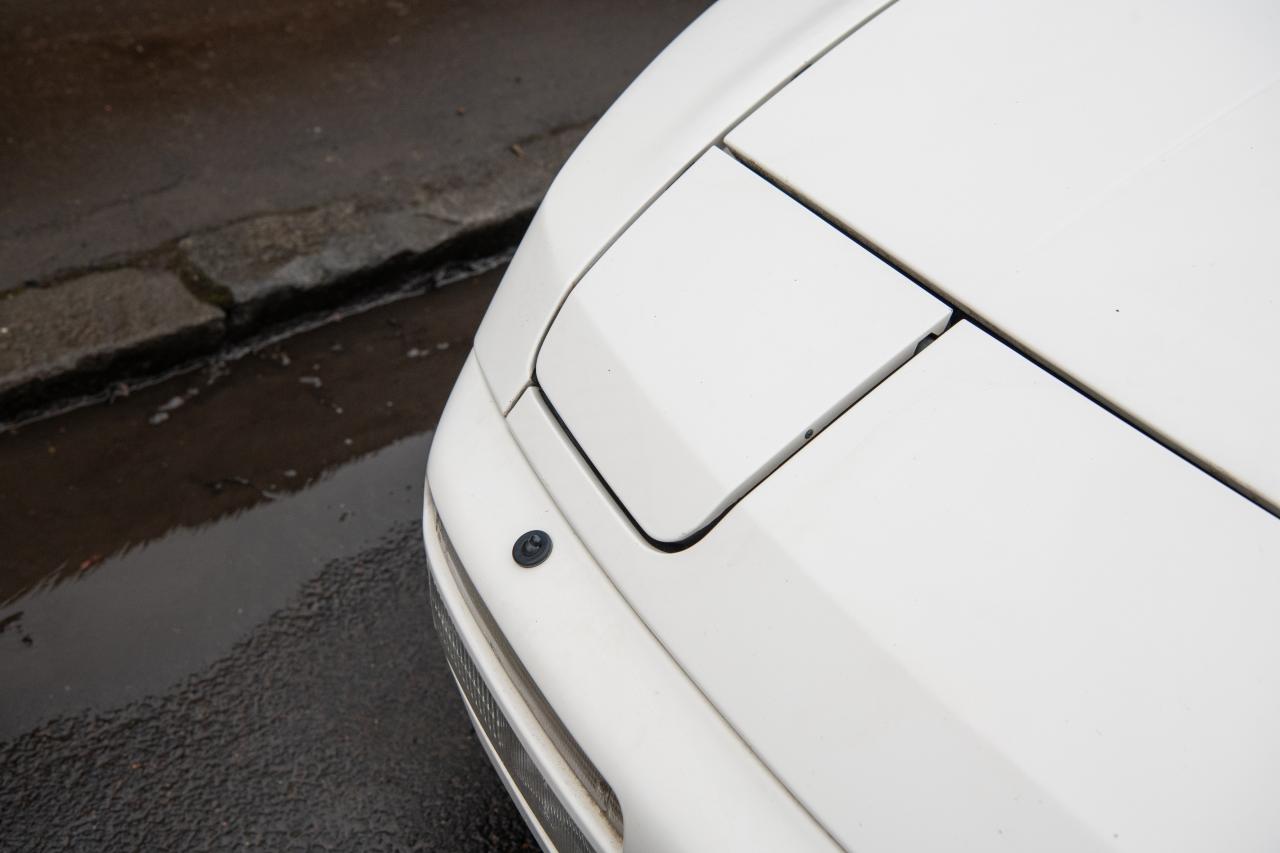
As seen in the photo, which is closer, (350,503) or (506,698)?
(506,698)

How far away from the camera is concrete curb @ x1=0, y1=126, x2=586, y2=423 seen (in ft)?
8.54

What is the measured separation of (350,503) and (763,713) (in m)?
1.58

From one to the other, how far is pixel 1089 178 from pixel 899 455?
486mm

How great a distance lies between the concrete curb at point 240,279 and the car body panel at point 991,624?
1959 millimetres

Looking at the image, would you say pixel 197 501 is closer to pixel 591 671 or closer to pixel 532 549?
pixel 532 549

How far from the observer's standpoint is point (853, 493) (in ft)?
3.95

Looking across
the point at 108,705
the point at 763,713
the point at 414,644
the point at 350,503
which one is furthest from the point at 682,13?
the point at 763,713

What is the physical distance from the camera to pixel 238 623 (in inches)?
87.0

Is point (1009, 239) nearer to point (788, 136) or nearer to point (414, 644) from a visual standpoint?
point (788, 136)

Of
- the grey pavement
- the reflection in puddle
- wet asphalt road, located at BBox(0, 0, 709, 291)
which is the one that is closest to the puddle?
the reflection in puddle

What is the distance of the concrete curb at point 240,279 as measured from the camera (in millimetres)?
2604

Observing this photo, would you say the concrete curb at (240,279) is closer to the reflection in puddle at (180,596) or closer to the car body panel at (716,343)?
the reflection in puddle at (180,596)

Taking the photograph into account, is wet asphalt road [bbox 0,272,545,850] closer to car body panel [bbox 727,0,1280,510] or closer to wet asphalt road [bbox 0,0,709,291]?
wet asphalt road [bbox 0,0,709,291]

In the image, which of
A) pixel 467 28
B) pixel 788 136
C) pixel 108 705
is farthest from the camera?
pixel 467 28
